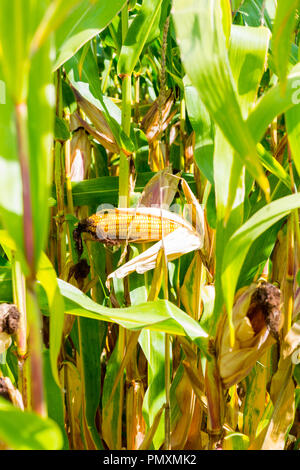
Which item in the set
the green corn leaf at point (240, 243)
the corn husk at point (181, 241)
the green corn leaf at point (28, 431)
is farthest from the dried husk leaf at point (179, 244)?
the green corn leaf at point (28, 431)

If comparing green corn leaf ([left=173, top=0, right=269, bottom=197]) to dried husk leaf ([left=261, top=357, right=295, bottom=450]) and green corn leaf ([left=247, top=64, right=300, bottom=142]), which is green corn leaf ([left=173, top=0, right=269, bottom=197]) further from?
dried husk leaf ([left=261, top=357, right=295, bottom=450])

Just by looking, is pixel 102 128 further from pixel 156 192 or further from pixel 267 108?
pixel 267 108

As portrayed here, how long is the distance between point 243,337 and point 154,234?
0.25 metres

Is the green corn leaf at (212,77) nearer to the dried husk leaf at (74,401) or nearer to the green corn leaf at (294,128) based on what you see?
the green corn leaf at (294,128)

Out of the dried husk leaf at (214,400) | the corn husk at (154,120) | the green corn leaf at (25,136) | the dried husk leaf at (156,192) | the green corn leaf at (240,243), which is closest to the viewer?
the green corn leaf at (25,136)

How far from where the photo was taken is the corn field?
32 cm

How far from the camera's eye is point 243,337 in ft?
1.57

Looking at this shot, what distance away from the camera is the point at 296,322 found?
544mm

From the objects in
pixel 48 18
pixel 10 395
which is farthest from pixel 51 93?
pixel 10 395

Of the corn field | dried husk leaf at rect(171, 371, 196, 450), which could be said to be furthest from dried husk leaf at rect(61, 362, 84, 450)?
dried husk leaf at rect(171, 371, 196, 450)

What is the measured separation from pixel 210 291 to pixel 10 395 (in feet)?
1.04

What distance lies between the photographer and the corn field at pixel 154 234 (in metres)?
0.32

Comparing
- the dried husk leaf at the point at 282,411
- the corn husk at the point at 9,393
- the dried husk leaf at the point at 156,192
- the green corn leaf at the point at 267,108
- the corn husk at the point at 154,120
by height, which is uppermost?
the corn husk at the point at 154,120
